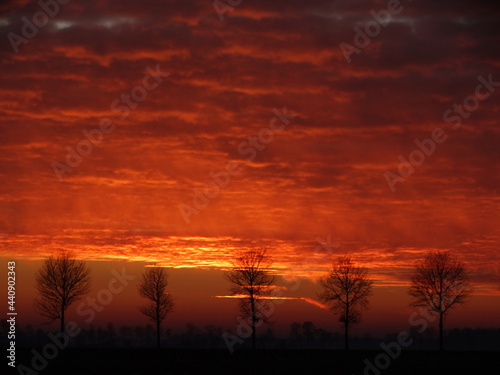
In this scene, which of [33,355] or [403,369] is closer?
[403,369]

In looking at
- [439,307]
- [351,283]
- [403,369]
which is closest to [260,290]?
[351,283]

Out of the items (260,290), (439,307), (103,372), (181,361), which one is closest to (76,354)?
(181,361)

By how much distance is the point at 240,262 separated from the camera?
81750 millimetres

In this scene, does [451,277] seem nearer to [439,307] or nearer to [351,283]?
[439,307]

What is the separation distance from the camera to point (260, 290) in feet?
260

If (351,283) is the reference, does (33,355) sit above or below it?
below

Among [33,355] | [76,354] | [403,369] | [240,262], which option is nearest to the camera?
[403,369]

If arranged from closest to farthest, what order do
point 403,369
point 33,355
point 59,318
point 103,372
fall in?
point 103,372
point 403,369
point 33,355
point 59,318

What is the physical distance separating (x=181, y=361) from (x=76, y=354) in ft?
33.3

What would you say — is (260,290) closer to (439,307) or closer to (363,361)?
(439,307)

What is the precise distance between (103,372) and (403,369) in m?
21.8

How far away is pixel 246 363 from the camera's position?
163 ft

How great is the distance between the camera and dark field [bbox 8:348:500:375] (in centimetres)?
4475

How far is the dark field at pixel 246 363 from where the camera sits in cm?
4475
